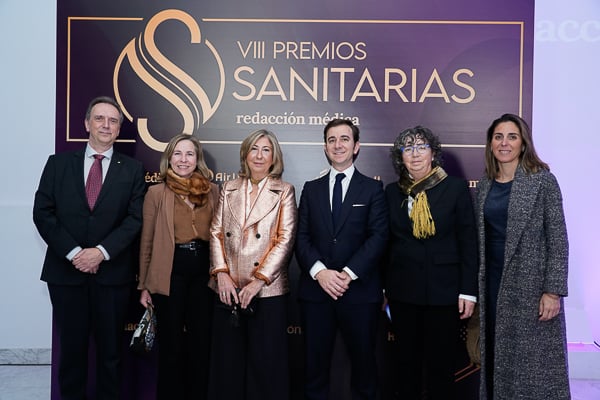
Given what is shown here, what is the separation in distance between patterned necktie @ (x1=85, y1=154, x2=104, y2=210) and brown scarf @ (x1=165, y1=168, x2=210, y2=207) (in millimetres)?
434

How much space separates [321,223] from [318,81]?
126 centimetres

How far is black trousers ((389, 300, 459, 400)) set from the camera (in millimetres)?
2619

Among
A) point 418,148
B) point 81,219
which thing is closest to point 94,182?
point 81,219

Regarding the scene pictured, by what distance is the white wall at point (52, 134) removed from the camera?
389 centimetres

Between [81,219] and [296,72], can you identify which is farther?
[296,72]

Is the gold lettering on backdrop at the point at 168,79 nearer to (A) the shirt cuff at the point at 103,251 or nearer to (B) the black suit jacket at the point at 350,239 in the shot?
(A) the shirt cuff at the point at 103,251

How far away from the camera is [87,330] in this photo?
A: 2971mm

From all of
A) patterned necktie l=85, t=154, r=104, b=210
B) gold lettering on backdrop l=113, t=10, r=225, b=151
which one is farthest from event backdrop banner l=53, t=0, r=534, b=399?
patterned necktie l=85, t=154, r=104, b=210

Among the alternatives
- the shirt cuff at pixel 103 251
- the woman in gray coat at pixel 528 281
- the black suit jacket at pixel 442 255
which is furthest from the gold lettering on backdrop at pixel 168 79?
the woman in gray coat at pixel 528 281

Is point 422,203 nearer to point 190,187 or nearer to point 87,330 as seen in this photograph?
point 190,187

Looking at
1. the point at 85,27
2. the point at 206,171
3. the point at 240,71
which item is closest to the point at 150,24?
the point at 85,27

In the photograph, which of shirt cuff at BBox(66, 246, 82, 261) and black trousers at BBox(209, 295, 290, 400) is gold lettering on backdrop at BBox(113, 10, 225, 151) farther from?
black trousers at BBox(209, 295, 290, 400)

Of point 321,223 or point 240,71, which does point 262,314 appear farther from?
point 240,71

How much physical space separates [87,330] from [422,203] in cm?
219
